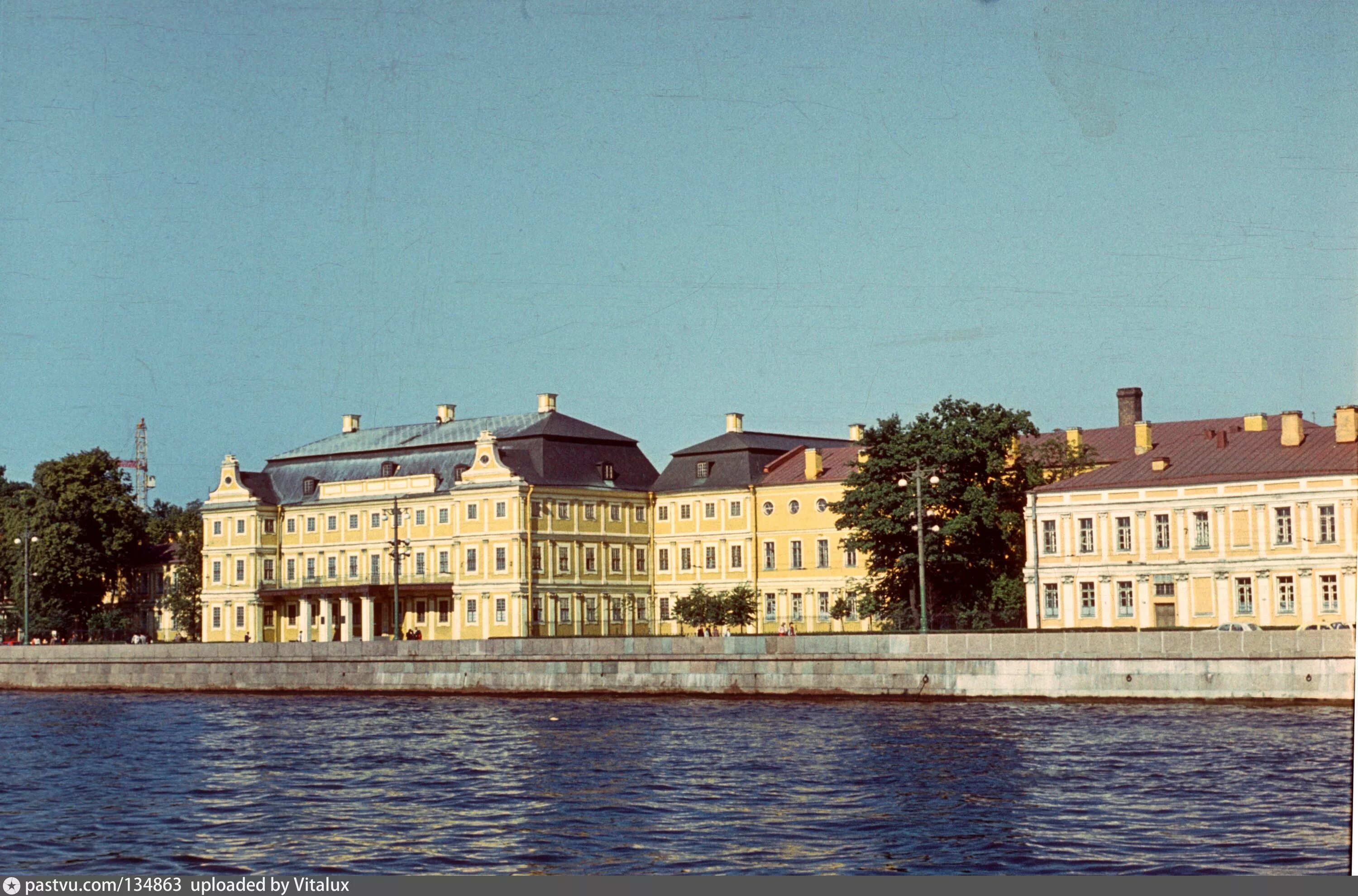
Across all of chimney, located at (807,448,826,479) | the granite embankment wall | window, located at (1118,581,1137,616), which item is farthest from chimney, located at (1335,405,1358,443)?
chimney, located at (807,448,826,479)

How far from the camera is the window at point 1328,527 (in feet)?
224

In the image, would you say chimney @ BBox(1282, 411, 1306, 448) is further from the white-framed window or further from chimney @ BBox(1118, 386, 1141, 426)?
chimney @ BBox(1118, 386, 1141, 426)

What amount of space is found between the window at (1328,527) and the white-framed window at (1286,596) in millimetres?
1920

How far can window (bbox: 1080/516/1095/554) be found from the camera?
75625 millimetres

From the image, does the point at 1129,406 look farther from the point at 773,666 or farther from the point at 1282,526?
the point at 773,666

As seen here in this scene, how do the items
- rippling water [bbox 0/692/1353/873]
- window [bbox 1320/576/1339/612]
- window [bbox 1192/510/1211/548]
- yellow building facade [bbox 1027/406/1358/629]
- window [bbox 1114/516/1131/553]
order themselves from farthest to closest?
window [bbox 1114/516/1131/553] < window [bbox 1192/510/1211/548] < yellow building facade [bbox 1027/406/1358/629] < window [bbox 1320/576/1339/612] < rippling water [bbox 0/692/1353/873]

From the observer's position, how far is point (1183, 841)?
26172mm

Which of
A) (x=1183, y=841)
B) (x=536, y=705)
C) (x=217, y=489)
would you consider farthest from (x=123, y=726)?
(x=217, y=489)

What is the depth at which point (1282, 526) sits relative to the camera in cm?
6962

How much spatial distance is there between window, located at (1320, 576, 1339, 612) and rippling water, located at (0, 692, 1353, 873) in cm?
1907

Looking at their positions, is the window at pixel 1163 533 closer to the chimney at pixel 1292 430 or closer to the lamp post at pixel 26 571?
the chimney at pixel 1292 430

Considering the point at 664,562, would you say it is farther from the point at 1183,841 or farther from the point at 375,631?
the point at 1183,841

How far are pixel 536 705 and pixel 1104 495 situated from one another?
25504 millimetres

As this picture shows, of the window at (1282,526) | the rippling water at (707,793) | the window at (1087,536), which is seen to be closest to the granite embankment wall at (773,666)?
the rippling water at (707,793)
